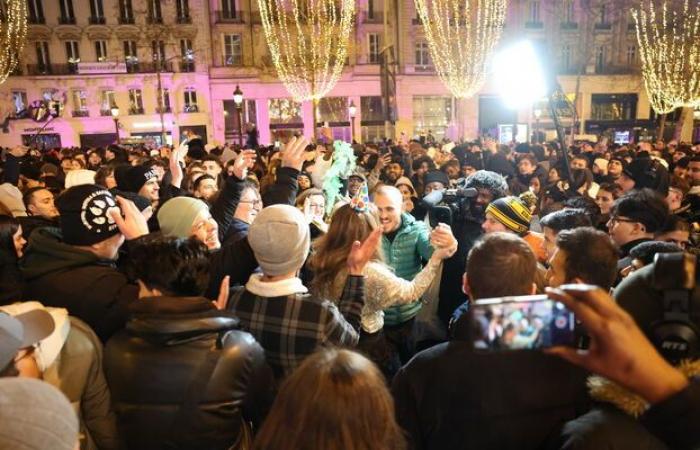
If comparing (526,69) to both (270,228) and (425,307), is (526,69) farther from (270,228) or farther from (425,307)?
(270,228)

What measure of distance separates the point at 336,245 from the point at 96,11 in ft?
125

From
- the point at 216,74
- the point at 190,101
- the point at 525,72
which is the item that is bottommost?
the point at 525,72

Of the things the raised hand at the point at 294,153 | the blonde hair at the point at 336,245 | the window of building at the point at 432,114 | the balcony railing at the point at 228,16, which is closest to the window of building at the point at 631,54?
the window of building at the point at 432,114

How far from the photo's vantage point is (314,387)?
4.52 feet

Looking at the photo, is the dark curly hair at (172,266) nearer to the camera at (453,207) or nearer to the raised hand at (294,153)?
the raised hand at (294,153)

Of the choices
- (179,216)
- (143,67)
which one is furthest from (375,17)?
(179,216)

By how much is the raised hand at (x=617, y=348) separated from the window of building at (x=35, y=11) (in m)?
40.8

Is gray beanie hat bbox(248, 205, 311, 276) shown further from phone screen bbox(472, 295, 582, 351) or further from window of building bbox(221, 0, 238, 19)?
window of building bbox(221, 0, 238, 19)

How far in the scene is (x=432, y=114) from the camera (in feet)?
119

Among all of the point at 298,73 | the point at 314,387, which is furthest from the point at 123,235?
the point at 298,73

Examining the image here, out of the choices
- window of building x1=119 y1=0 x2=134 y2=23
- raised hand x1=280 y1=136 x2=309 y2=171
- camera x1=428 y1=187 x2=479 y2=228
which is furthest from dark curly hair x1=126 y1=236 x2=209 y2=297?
window of building x1=119 y1=0 x2=134 y2=23

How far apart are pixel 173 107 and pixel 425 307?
111ft

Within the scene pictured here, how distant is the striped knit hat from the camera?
3.79 m

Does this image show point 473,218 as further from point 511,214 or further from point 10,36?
point 10,36
